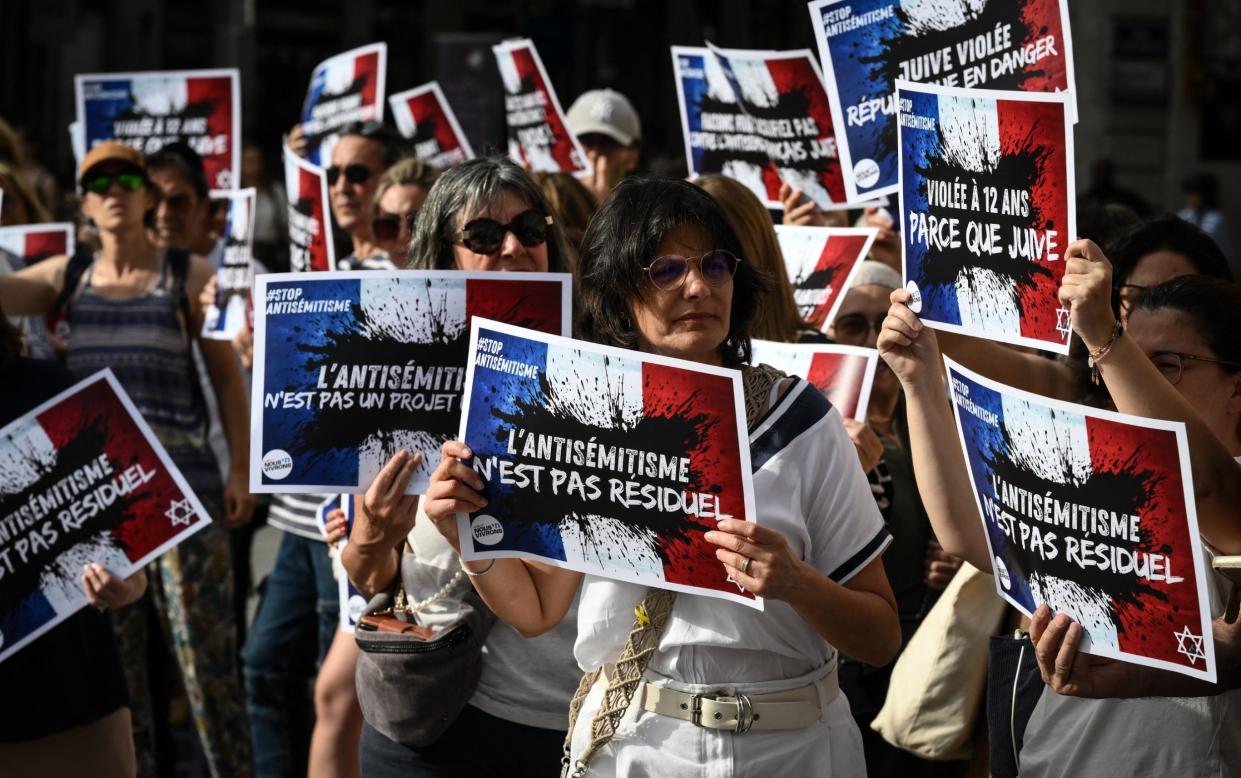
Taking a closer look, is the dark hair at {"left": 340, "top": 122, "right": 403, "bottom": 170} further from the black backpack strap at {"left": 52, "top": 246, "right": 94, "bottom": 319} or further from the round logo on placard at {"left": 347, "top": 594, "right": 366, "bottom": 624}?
the round logo on placard at {"left": 347, "top": 594, "right": 366, "bottom": 624}

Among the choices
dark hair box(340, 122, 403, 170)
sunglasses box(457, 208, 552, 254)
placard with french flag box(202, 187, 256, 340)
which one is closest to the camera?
sunglasses box(457, 208, 552, 254)

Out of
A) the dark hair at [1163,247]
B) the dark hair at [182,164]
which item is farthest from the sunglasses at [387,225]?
the dark hair at [1163,247]

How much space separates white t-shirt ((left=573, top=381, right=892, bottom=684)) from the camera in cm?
316

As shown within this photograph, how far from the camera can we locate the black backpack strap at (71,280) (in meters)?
6.09

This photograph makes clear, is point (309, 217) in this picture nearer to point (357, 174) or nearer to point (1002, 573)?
point (357, 174)

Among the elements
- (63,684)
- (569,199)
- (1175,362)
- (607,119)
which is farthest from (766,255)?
(607,119)

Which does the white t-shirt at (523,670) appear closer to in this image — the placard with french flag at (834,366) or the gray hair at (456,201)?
the gray hair at (456,201)

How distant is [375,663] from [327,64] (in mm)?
4604

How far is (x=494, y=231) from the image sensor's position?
13.5 feet

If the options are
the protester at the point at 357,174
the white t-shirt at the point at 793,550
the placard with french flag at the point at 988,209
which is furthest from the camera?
the protester at the point at 357,174

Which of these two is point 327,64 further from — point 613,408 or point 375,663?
point 613,408

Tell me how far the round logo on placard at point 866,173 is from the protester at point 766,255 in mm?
262

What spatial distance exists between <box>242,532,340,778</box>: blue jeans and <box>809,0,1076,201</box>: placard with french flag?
2.29 metres

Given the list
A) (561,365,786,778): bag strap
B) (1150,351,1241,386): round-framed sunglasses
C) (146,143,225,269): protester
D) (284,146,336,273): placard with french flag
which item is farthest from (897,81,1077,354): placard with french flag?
(146,143,225,269): protester
